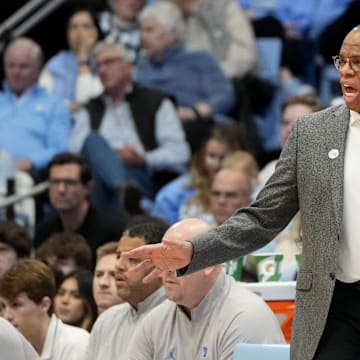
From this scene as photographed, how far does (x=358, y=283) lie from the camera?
11.8 feet

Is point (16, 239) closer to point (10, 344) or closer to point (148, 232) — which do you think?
point (148, 232)

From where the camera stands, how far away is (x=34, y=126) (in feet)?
30.7

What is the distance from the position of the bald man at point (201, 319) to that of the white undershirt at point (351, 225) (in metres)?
1.34

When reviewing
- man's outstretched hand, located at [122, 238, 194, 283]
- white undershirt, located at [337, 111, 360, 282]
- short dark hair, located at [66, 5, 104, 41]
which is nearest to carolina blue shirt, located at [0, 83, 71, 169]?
short dark hair, located at [66, 5, 104, 41]

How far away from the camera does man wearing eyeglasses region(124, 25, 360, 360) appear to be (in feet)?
11.9

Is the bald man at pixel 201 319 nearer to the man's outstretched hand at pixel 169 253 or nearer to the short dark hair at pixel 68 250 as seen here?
the man's outstretched hand at pixel 169 253

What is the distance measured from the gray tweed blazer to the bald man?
1.17 meters

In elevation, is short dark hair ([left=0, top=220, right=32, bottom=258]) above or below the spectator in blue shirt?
below

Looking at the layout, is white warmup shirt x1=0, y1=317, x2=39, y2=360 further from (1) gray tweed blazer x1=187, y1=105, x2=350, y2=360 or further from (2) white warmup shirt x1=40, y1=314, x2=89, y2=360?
(1) gray tweed blazer x1=187, y1=105, x2=350, y2=360

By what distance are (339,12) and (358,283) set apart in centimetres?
648

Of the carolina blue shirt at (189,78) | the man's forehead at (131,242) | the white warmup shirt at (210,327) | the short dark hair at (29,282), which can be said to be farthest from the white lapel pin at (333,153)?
the carolina blue shirt at (189,78)

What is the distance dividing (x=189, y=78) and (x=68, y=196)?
1.72 metres

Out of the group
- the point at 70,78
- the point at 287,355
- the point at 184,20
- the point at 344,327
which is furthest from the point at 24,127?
the point at 344,327

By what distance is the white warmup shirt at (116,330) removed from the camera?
5801 millimetres
